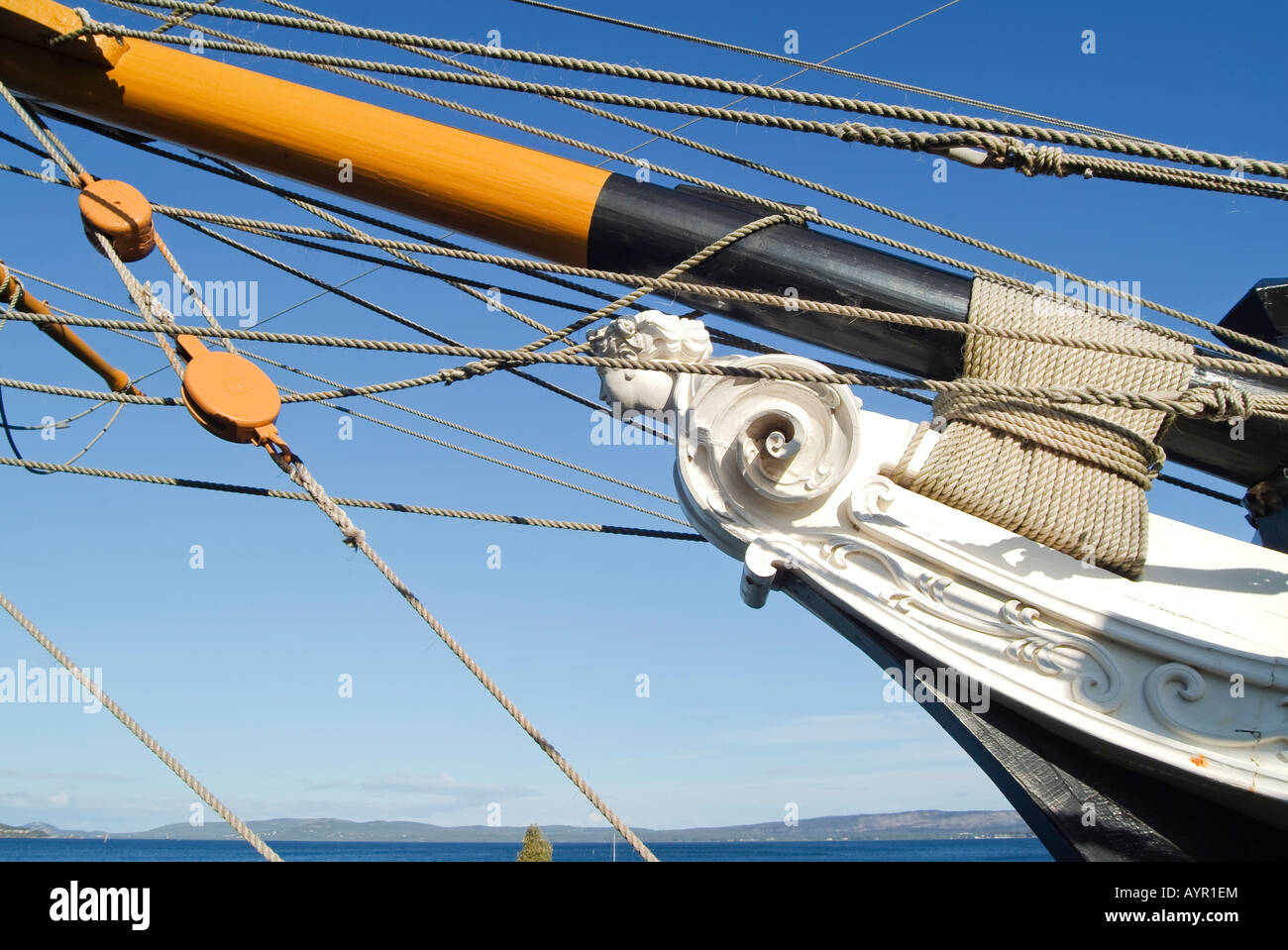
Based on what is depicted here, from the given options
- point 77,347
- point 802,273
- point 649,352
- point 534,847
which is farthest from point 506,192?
point 534,847

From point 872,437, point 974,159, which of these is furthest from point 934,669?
point 974,159

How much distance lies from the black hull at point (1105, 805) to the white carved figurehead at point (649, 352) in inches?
34.6

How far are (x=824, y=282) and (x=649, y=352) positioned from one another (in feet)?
1.81

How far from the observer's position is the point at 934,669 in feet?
7.79

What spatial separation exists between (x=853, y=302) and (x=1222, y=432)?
1033 mm

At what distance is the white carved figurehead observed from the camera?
2566 millimetres

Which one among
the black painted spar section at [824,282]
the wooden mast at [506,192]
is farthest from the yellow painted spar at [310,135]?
the black painted spar section at [824,282]

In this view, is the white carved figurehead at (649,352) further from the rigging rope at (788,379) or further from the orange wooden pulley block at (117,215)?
the orange wooden pulley block at (117,215)

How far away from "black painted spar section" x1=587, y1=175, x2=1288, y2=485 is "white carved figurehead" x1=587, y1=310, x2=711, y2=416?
0.17 meters

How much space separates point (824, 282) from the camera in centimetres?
275

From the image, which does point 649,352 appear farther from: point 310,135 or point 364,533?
point 310,135
